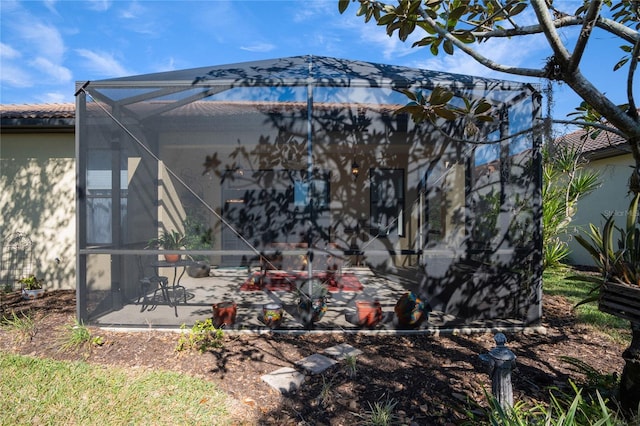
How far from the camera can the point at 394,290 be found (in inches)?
222

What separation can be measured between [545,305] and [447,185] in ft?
8.72

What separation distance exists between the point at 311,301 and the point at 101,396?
7.13 feet

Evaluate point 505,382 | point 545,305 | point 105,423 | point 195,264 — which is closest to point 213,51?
point 195,264

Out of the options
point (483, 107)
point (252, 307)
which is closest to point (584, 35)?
point (483, 107)


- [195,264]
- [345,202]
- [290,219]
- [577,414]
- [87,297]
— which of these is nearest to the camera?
[577,414]

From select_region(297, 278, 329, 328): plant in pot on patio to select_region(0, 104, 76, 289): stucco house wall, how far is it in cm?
498

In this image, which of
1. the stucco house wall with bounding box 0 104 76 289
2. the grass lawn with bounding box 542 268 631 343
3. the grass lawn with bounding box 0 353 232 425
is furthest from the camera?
the stucco house wall with bounding box 0 104 76 289

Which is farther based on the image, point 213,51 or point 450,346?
point 213,51

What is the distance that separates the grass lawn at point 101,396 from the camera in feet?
7.48

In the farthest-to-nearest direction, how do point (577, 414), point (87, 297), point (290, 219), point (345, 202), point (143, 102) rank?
point (345, 202), point (290, 219), point (143, 102), point (87, 297), point (577, 414)

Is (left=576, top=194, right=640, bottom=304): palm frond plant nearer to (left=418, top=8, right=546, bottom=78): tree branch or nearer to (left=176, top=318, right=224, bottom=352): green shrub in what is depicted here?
(left=418, top=8, right=546, bottom=78): tree branch

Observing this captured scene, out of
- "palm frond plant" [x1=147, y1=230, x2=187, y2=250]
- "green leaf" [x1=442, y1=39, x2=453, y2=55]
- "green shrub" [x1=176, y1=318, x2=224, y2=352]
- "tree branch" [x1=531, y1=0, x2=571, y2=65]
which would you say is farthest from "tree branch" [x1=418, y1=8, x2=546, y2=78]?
"palm frond plant" [x1=147, y1=230, x2=187, y2=250]

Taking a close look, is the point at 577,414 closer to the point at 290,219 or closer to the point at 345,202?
the point at 290,219

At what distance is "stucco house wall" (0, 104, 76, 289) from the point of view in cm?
620
